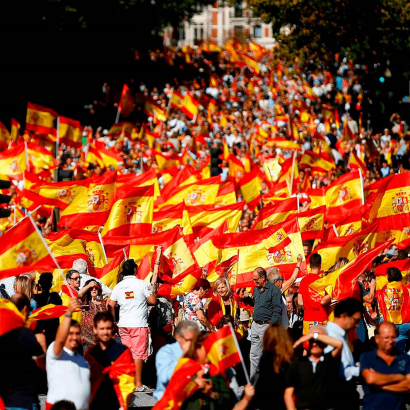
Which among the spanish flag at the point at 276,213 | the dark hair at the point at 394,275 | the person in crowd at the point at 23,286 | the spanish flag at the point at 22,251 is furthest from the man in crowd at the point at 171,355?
the spanish flag at the point at 276,213

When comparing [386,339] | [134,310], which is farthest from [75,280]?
[386,339]

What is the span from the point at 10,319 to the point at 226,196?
1100cm

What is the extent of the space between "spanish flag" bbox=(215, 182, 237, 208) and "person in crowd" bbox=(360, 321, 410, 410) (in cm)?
1062

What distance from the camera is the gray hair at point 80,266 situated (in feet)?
42.8

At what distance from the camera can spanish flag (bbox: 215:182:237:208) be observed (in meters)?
20.0

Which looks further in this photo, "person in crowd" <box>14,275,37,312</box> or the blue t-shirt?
"person in crowd" <box>14,275,37,312</box>

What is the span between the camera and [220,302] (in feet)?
43.8

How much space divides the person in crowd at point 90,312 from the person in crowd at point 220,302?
1.32 meters

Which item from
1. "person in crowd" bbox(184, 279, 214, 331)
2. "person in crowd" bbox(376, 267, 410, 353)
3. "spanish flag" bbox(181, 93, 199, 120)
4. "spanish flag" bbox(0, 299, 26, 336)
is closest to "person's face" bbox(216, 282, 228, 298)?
"person in crowd" bbox(184, 279, 214, 331)

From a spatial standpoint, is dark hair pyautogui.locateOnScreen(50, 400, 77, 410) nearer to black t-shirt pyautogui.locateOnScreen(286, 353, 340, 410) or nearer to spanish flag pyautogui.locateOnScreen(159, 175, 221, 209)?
black t-shirt pyautogui.locateOnScreen(286, 353, 340, 410)

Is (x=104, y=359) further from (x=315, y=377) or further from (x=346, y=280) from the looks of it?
(x=346, y=280)

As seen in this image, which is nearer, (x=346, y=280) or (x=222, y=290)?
(x=346, y=280)

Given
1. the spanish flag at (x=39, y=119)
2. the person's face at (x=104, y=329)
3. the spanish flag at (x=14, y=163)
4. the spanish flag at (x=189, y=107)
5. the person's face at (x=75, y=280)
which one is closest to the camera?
the person's face at (x=104, y=329)

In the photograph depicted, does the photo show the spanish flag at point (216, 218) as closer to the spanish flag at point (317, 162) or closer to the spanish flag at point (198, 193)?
the spanish flag at point (198, 193)
